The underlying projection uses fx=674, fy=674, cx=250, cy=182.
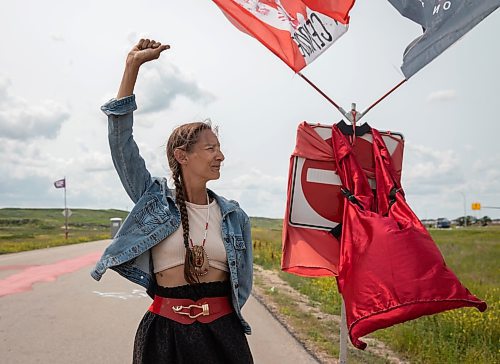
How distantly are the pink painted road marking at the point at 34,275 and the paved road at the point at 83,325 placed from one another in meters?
0.06

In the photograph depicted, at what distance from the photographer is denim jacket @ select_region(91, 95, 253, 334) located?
3.25 metres

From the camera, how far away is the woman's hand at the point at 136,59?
3.25 m

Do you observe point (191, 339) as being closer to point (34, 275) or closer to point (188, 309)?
point (188, 309)

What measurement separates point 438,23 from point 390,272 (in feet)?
5.53

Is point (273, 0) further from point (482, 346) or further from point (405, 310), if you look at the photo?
point (482, 346)

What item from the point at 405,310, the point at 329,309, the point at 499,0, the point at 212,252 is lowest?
the point at 329,309

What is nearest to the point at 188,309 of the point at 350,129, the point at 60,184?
the point at 350,129

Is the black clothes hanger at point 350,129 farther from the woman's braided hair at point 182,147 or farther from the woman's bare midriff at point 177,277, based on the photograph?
the woman's bare midriff at point 177,277

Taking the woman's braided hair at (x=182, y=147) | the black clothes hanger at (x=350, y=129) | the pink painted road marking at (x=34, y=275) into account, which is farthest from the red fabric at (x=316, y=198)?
the pink painted road marking at (x=34, y=275)

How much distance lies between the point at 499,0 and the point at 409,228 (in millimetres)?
1525

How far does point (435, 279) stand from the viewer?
11.5 ft

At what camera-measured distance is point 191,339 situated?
312 cm

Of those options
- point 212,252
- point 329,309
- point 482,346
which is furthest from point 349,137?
point 329,309

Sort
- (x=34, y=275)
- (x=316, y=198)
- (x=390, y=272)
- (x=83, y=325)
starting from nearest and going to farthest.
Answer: (x=390, y=272), (x=316, y=198), (x=83, y=325), (x=34, y=275)
